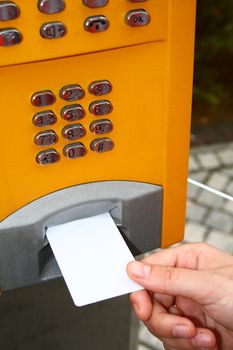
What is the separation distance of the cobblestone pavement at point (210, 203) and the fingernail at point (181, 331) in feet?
3.39

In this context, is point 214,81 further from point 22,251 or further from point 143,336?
point 22,251

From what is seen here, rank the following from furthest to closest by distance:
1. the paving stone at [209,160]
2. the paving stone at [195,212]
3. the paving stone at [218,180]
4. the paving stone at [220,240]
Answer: the paving stone at [209,160] → the paving stone at [218,180] → the paving stone at [195,212] → the paving stone at [220,240]

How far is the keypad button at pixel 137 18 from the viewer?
1.85 feet

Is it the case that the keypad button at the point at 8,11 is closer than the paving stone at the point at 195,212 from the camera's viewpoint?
Yes

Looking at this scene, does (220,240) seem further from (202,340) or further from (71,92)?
(71,92)

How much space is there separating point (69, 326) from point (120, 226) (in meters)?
0.27

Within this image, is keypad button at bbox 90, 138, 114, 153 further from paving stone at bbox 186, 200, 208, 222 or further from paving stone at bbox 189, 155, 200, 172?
paving stone at bbox 189, 155, 200, 172

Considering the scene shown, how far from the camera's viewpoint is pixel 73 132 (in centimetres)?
62

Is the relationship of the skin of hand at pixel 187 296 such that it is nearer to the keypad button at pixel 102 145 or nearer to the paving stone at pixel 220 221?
the keypad button at pixel 102 145

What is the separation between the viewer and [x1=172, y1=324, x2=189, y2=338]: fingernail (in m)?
0.67

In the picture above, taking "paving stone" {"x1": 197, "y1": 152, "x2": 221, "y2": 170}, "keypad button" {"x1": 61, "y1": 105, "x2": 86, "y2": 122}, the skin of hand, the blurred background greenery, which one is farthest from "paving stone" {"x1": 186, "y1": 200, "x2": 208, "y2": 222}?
"keypad button" {"x1": 61, "y1": 105, "x2": 86, "y2": 122}

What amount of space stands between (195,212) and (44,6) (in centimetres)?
159

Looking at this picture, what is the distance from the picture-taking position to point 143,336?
5.57ft

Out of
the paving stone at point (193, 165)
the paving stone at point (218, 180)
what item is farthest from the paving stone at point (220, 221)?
the paving stone at point (193, 165)
